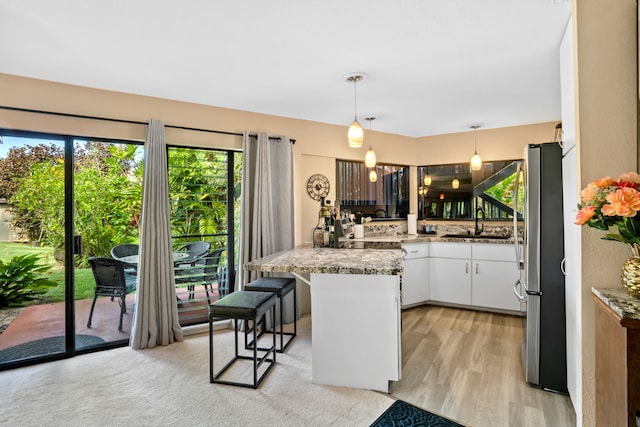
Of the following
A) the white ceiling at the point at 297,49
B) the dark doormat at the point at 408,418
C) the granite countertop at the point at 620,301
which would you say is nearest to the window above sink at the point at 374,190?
the white ceiling at the point at 297,49

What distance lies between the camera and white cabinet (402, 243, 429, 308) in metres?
4.27

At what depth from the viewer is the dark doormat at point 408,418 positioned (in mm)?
2043

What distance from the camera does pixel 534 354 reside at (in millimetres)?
2441

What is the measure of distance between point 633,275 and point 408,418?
1.46m

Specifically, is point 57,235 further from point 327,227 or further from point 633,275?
point 633,275

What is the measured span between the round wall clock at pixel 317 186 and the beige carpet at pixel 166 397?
1983mm

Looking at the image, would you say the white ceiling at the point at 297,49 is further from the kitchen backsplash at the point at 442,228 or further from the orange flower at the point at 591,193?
the kitchen backsplash at the point at 442,228

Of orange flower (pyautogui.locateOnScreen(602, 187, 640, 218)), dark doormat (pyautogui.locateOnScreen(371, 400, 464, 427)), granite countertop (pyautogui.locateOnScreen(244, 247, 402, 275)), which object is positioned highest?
orange flower (pyautogui.locateOnScreen(602, 187, 640, 218))

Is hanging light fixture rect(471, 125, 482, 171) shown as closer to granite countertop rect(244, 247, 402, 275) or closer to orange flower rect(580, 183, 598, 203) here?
granite countertop rect(244, 247, 402, 275)

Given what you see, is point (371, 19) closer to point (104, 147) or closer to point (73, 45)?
point (73, 45)

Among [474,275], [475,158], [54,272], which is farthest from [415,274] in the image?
[54,272]

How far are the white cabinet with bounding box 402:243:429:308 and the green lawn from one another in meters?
3.39

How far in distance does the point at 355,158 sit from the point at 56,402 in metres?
3.80

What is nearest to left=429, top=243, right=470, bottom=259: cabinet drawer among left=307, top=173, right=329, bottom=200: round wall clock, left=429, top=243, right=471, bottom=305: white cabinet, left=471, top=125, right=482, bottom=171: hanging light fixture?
left=429, top=243, right=471, bottom=305: white cabinet
